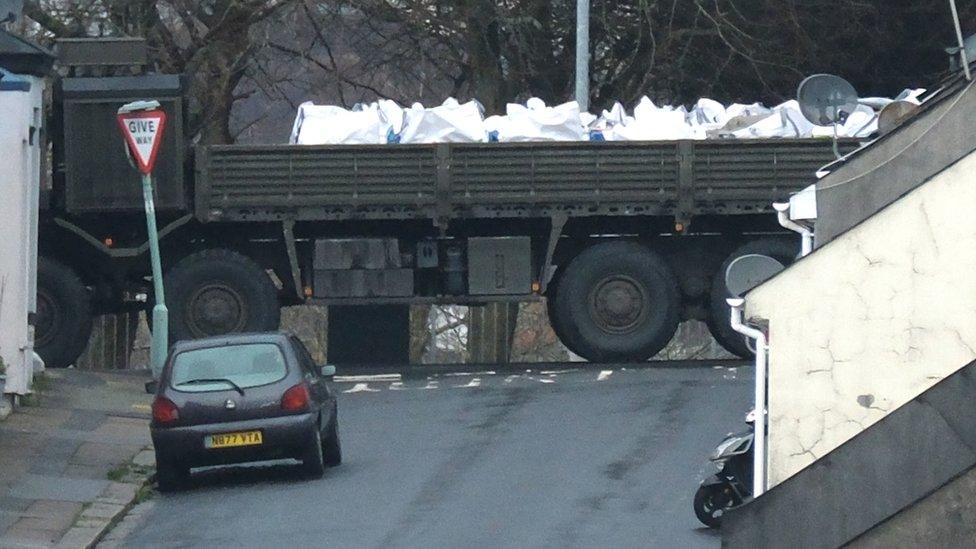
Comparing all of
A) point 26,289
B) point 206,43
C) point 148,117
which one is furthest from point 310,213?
point 206,43

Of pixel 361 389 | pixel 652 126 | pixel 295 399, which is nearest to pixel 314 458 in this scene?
pixel 295 399

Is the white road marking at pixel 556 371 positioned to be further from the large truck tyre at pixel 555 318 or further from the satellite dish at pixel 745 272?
the satellite dish at pixel 745 272

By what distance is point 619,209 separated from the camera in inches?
888

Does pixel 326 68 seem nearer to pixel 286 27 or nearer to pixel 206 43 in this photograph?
pixel 286 27

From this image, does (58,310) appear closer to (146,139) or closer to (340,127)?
(146,139)

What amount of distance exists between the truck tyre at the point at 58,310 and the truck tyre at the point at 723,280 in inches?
272

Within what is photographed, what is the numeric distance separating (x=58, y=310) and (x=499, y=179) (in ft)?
16.6

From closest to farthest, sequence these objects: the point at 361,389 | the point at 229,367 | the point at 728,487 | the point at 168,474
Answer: the point at 728,487 < the point at 168,474 < the point at 229,367 < the point at 361,389

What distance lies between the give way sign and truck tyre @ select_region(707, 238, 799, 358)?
6.39m

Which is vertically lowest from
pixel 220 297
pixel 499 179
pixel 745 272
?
pixel 220 297

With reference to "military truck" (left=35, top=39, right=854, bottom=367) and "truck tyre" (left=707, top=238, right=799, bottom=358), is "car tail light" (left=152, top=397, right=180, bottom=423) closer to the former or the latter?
"military truck" (left=35, top=39, right=854, bottom=367)

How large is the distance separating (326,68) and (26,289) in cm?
1310

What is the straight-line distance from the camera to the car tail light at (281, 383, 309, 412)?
15.8 metres

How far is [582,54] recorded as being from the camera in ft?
88.5
